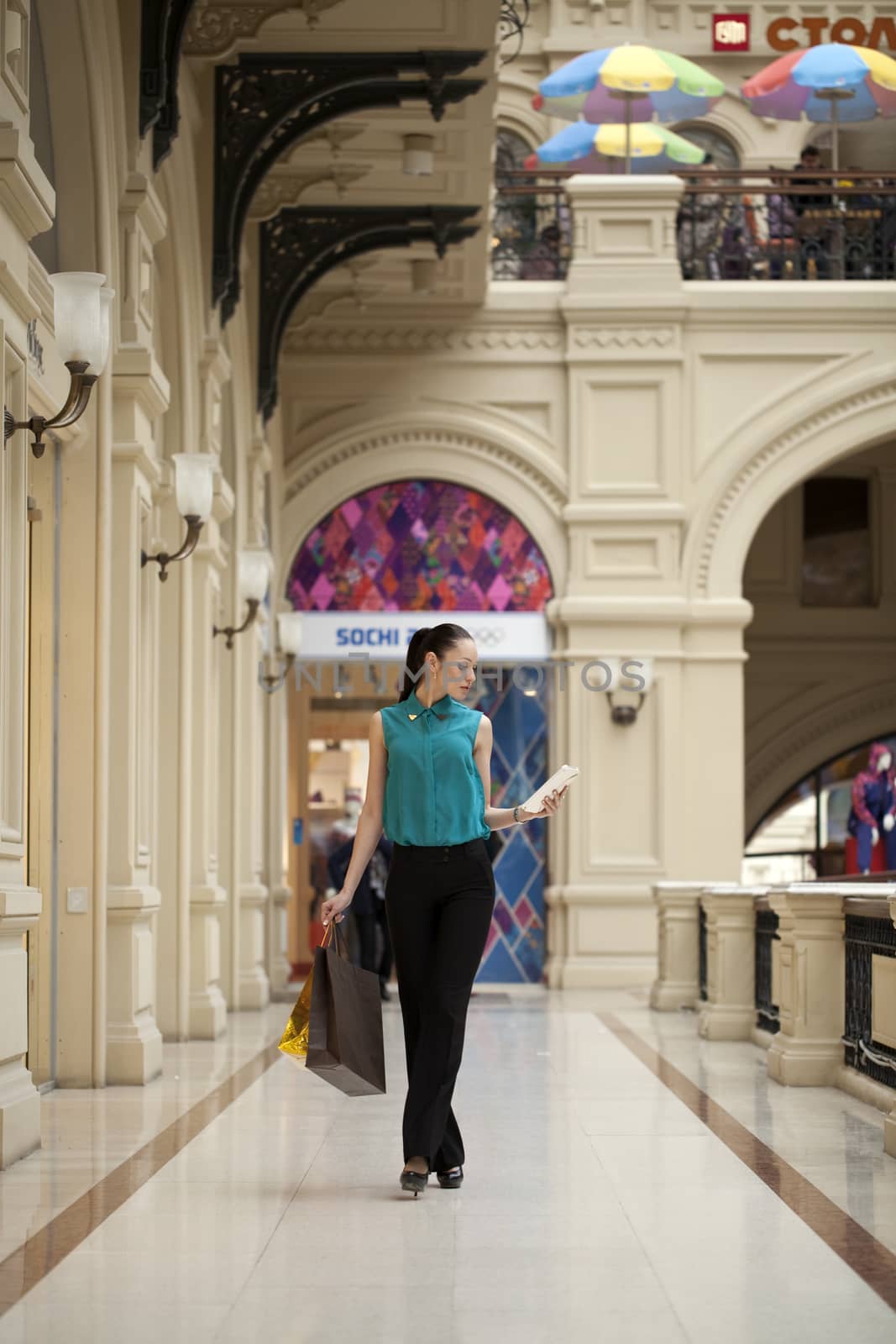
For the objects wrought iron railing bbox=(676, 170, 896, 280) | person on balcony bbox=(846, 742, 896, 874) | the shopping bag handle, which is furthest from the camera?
person on balcony bbox=(846, 742, 896, 874)

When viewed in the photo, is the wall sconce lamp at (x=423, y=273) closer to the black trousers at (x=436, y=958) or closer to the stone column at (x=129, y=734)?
the stone column at (x=129, y=734)

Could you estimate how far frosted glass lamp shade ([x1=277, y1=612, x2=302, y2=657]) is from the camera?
1405 centimetres

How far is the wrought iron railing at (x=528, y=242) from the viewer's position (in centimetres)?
1552

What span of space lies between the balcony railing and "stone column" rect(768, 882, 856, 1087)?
894 centimetres

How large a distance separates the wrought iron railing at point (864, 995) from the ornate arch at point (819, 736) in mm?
11341

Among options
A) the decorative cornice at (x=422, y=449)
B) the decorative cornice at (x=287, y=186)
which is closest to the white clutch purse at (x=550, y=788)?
the decorative cornice at (x=287, y=186)

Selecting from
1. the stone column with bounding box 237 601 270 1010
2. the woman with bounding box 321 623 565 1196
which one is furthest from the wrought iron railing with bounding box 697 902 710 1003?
the woman with bounding box 321 623 565 1196

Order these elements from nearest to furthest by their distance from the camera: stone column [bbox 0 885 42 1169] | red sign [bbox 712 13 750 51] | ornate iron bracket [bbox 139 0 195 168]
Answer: stone column [bbox 0 885 42 1169] < ornate iron bracket [bbox 139 0 195 168] < red sign [bbox 712 13 750 51]

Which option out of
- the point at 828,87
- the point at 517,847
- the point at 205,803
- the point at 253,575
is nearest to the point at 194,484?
the point at 205,803

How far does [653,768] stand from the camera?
14953 millimetres

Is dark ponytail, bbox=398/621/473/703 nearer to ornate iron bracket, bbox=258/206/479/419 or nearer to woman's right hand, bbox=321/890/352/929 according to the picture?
woman's right hand, bbox=321/890/352/929

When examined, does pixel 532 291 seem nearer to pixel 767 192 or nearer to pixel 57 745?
pixel 767 192

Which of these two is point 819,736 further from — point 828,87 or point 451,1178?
point 451,1178

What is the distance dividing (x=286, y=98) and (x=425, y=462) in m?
5.42
